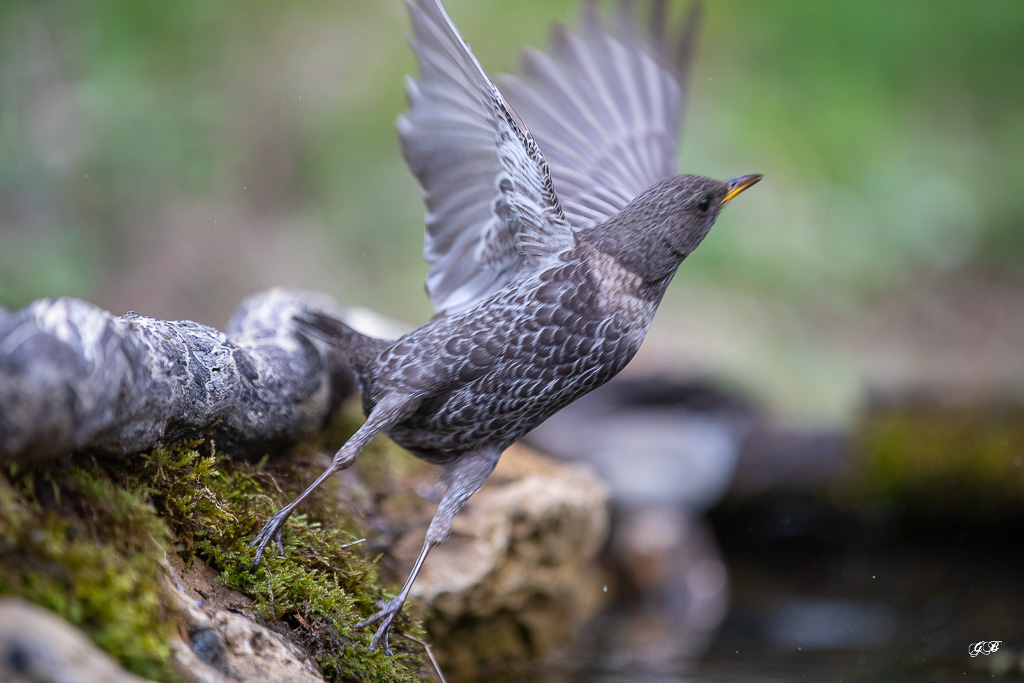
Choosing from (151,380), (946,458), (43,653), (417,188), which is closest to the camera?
(43,653)

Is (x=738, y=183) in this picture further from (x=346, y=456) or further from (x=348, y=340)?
(x=346, y=456)

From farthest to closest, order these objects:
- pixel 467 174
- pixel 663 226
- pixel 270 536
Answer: pixel 467 174
pixel 663 226
pixel 270 536

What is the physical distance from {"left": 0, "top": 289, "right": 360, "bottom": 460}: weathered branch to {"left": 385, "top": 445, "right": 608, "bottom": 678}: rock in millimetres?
855

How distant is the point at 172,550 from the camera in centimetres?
258

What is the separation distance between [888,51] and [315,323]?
940 centimetres

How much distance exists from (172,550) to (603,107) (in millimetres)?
2969

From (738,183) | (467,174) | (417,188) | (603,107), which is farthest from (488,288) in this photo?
(417,188)

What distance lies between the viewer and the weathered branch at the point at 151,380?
6.54 feet

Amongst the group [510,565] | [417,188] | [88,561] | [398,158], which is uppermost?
[88,561]

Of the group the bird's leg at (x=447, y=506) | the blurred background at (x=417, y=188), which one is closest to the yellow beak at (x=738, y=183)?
the bird's leg at (x=447, y=506)

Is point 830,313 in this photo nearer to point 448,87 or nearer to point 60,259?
point 448,87

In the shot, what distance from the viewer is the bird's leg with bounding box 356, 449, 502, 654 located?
2.92 meters

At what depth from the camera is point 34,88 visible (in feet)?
30.3

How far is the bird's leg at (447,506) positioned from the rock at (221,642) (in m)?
0.35
